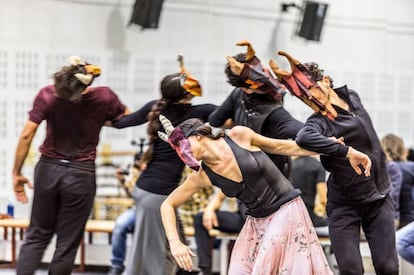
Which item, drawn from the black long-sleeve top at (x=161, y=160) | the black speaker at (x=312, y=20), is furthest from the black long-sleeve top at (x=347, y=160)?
the black speaker at (x=312, y=20)

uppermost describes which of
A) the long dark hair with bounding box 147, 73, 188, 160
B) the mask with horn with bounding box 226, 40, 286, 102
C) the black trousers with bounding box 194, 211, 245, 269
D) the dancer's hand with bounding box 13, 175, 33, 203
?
the mask with horn with bounding box 226, 40, 286, 102

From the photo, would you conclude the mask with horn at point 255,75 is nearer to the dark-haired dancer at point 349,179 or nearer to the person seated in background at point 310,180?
the dark-haired dancer at point 349,179

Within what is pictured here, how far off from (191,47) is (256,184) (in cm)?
465

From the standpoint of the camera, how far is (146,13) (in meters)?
7.34

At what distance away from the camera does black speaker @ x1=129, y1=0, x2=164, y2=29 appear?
7.31 meters

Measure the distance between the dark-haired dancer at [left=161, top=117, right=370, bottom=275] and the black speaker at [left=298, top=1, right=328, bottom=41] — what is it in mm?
→ 4832

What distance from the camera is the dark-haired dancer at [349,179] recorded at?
11.4 ft

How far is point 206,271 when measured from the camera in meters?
5.24

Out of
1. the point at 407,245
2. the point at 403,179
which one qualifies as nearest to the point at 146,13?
the point at 403,179

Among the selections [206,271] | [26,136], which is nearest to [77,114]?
[26,136]

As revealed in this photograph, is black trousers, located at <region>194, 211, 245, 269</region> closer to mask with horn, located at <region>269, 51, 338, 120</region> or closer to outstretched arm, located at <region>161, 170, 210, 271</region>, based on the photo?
mask with horn, located at <region>269, 51, 338, 120</region>

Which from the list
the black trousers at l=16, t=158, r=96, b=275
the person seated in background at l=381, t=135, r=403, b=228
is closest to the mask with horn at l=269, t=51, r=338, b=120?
the black trousers at l=16, t=158, r=96, b=275

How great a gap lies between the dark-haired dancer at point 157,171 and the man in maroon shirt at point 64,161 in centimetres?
22

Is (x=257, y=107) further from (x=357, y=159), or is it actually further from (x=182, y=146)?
(x=182, y=146)
